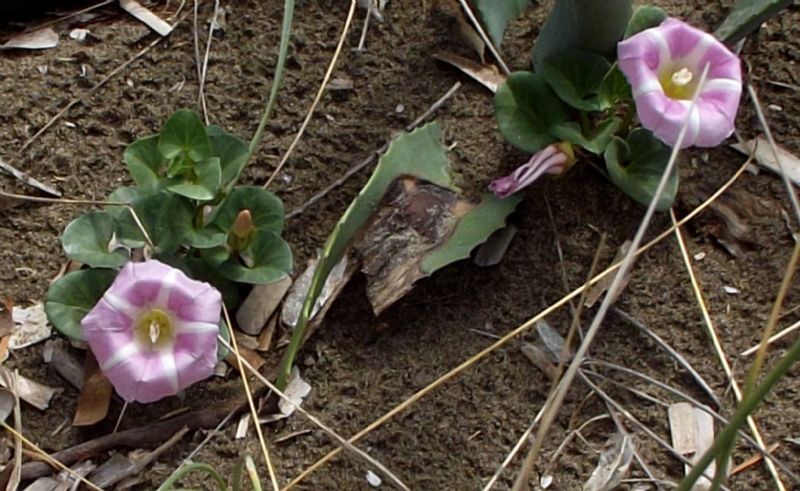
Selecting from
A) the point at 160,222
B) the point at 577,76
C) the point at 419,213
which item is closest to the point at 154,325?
the point at 160,222

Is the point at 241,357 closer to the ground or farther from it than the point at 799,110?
closer to the ground

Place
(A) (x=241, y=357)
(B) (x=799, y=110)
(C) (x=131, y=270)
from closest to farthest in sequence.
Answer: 1. (C) (x=131, y=270)
2. (A) (x=241, y=357)
3. (B) (x=799, y=110)

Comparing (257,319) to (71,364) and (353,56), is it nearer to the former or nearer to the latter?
(71,364)

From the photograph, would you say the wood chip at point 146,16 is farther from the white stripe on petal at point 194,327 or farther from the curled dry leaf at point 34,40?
the white stripe on petal at point 194,327

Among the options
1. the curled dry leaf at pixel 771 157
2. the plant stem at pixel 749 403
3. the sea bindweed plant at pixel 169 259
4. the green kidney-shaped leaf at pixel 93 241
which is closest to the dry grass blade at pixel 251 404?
the sea bindweed plant at pixel 169 259

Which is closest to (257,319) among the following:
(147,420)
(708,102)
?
(147,420)

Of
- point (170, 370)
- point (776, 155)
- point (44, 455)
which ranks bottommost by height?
point (44, 455)

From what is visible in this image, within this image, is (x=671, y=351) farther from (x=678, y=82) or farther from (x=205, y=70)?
(x=205, y=70)
